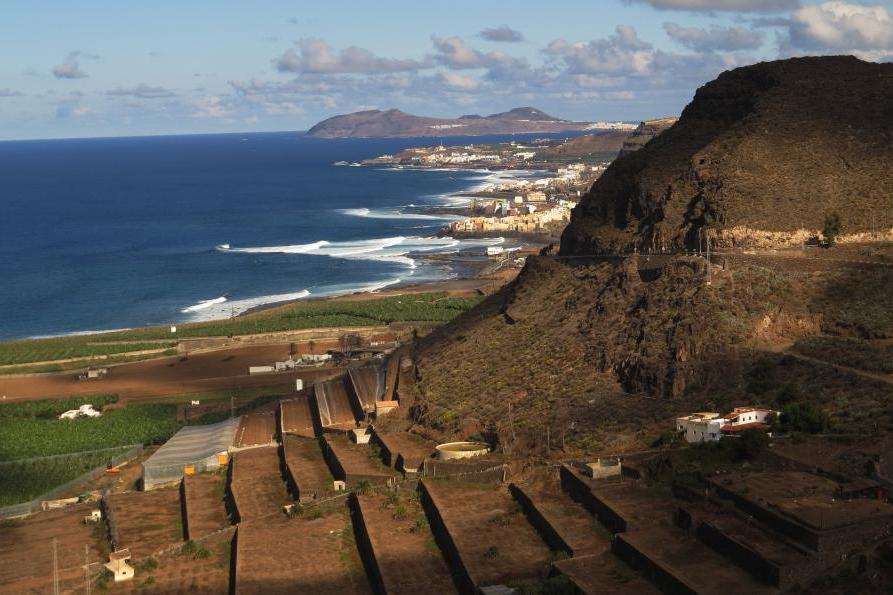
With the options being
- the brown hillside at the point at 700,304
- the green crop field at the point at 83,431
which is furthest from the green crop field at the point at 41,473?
the brown hillside at the point at 700,304

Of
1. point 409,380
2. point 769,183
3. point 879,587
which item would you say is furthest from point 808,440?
point 409,380

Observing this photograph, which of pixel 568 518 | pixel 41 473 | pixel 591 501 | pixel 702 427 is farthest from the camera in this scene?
pixel 41 473

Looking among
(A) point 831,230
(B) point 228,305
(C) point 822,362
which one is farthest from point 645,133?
(C) point 822,362

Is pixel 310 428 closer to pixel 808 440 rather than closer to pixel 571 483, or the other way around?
pixel 571 483

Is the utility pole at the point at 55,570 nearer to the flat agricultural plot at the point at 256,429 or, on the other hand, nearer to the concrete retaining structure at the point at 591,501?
the flat agricultural plot at the point at 256,429

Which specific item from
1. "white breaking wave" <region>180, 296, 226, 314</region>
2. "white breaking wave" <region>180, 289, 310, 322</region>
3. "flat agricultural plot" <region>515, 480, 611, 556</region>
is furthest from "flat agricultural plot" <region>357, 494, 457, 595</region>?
"white breaking wave" <region>180, 296, 226, 314</region>

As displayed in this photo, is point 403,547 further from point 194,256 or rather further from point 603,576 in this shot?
point 194,256
